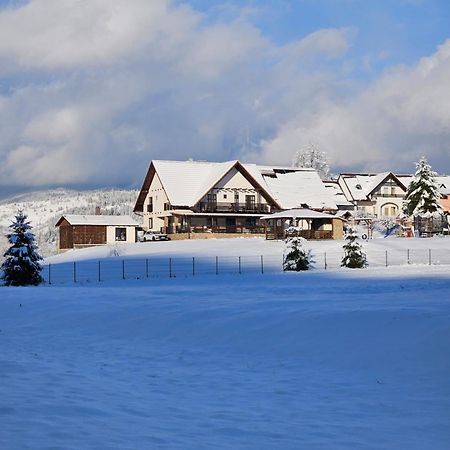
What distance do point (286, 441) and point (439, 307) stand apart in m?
10.3

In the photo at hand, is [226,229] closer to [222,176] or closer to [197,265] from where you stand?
[222,176]

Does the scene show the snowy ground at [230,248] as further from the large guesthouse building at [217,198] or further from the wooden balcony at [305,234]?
the large guesthouse building at [217,198]

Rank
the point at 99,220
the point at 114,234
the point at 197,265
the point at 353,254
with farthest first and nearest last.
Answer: the point at 99,220
the point at 114,234
the point at 197,265
the point at 353,254

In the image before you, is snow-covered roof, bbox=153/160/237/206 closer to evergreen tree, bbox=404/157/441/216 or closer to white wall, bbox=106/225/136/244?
white wall, bbox=106/225/136/244

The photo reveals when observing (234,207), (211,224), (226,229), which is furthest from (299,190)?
(211,224)

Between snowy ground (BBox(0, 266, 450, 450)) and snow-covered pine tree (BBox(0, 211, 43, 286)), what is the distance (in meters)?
11.2

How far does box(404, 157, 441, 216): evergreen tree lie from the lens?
67.0 meters

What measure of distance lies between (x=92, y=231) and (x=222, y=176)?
16.0 meters

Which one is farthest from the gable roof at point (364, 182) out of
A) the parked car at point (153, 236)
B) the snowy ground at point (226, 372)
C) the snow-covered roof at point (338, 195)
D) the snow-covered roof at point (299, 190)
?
the snowy ground at point (226, 372)

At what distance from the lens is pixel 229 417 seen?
28.3ft

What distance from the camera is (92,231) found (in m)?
74.7

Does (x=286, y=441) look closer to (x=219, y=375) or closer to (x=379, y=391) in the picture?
(x=379, y=391)

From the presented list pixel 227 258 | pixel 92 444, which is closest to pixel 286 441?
pixel 92 444

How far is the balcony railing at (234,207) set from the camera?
73125mm
